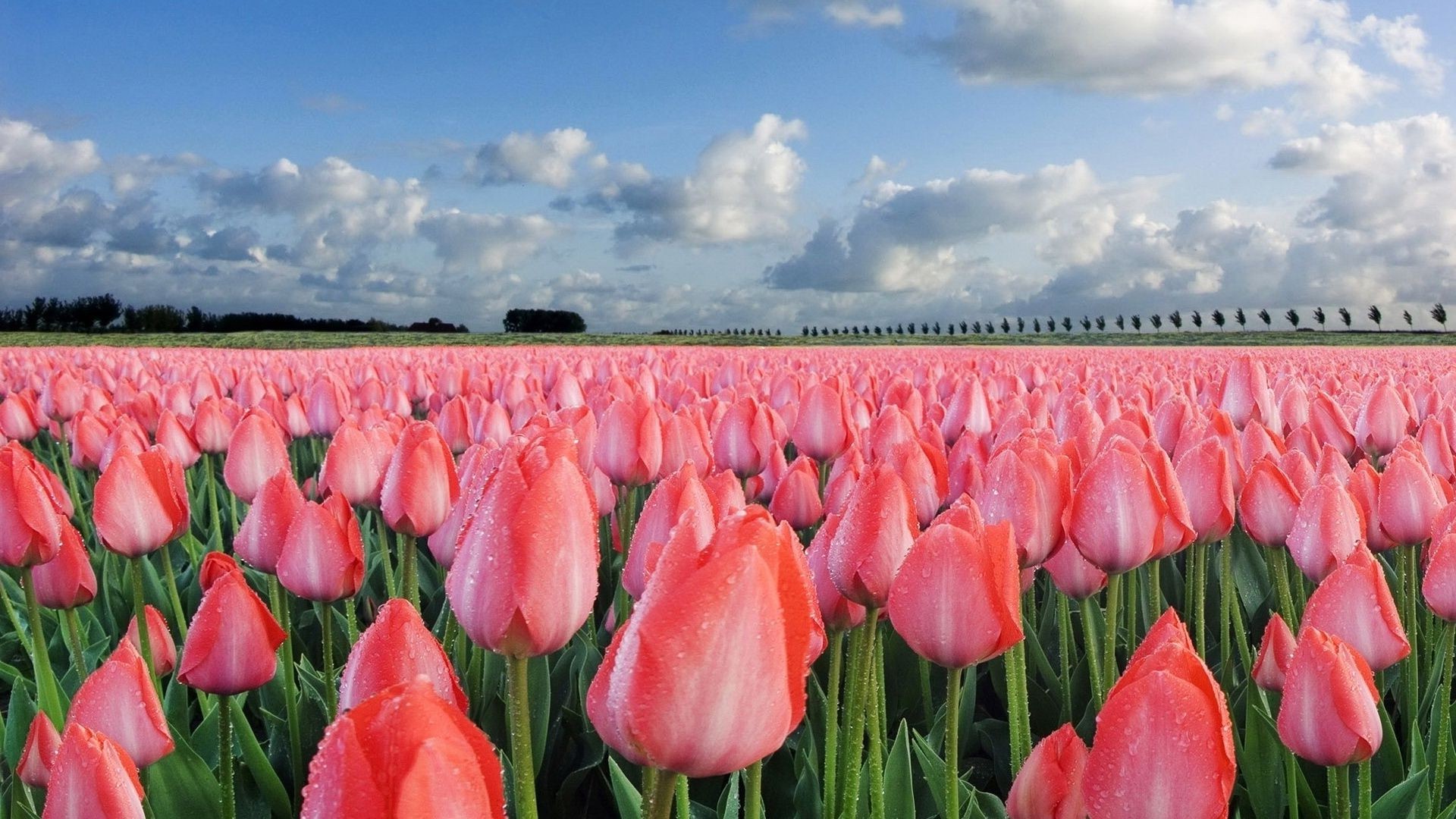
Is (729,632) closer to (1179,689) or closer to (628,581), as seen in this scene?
(1179,689)

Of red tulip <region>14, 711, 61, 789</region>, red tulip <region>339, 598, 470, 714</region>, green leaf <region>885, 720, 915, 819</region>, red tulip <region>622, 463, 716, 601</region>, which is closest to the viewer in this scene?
red tulip <region>339, 598, 470, 714</region>

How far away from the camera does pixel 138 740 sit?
162 cm

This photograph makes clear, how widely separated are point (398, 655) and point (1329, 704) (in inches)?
52.9

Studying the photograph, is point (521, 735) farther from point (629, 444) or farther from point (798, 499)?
→ point (629, 444)

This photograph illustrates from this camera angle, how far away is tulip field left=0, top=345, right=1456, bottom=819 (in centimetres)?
91

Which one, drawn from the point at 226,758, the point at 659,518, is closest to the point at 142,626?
the point at 226,758

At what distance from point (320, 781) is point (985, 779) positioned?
2813mm

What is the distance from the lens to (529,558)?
1121 mm

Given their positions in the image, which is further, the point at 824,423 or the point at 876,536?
the point at 824,423

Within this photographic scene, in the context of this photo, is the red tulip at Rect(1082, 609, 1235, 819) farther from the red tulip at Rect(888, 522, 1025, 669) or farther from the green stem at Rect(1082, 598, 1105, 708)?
the green stem at Rect(1082, 598, 1105, 708)

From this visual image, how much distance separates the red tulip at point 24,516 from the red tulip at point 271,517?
44 cm

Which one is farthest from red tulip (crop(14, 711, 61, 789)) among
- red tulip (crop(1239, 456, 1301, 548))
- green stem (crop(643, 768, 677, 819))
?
red tulip (crop(1239, 456, 1301, 548))

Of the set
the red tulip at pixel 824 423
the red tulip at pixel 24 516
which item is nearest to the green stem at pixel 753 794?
the red tulip at pixel 24 516

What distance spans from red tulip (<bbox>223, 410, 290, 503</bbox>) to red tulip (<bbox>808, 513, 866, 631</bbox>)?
193cm
